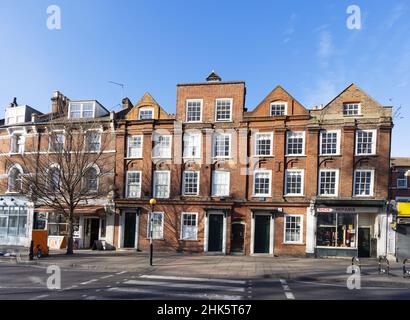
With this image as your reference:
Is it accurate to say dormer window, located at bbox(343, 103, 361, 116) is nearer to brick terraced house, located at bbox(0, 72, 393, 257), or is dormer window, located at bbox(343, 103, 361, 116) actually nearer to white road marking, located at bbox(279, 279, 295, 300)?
brick terraced house, located at bbox(0, 72, 393, 257)

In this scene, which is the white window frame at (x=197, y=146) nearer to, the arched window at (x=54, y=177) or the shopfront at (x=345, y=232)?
the arched window at (x=54, y=177)

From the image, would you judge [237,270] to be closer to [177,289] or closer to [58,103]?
[177,289]

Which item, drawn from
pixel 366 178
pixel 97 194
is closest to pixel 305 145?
pixel 366 178

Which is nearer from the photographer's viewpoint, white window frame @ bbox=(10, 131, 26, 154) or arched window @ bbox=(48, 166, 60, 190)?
arched window @ bbox=(48, 166, 60, 190)

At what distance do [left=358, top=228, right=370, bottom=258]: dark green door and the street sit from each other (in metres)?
10.3

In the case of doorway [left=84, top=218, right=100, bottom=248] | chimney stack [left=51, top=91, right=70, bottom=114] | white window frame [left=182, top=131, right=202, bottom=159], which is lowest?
doorway [left=84, top=218, right=100, bottom=248]

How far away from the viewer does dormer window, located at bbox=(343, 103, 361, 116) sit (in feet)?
77.7

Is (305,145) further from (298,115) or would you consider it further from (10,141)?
(10,141)

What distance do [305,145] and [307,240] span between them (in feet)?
22.0

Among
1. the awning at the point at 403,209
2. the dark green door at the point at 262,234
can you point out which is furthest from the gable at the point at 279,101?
the awning at the point at 403,209

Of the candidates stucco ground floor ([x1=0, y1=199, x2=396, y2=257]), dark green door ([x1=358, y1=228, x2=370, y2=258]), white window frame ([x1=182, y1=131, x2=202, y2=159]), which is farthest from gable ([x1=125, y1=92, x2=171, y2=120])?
dark green door ([x1=358, y1=228, x2=370, y2=258])

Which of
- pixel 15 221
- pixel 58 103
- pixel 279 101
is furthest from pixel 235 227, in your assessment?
pixel 58 103

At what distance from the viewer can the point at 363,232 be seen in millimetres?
23125

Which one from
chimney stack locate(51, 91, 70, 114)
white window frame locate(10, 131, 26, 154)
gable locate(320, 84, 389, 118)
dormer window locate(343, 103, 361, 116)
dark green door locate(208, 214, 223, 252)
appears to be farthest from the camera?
chimney stack locate(51, 91, 70, 114)
